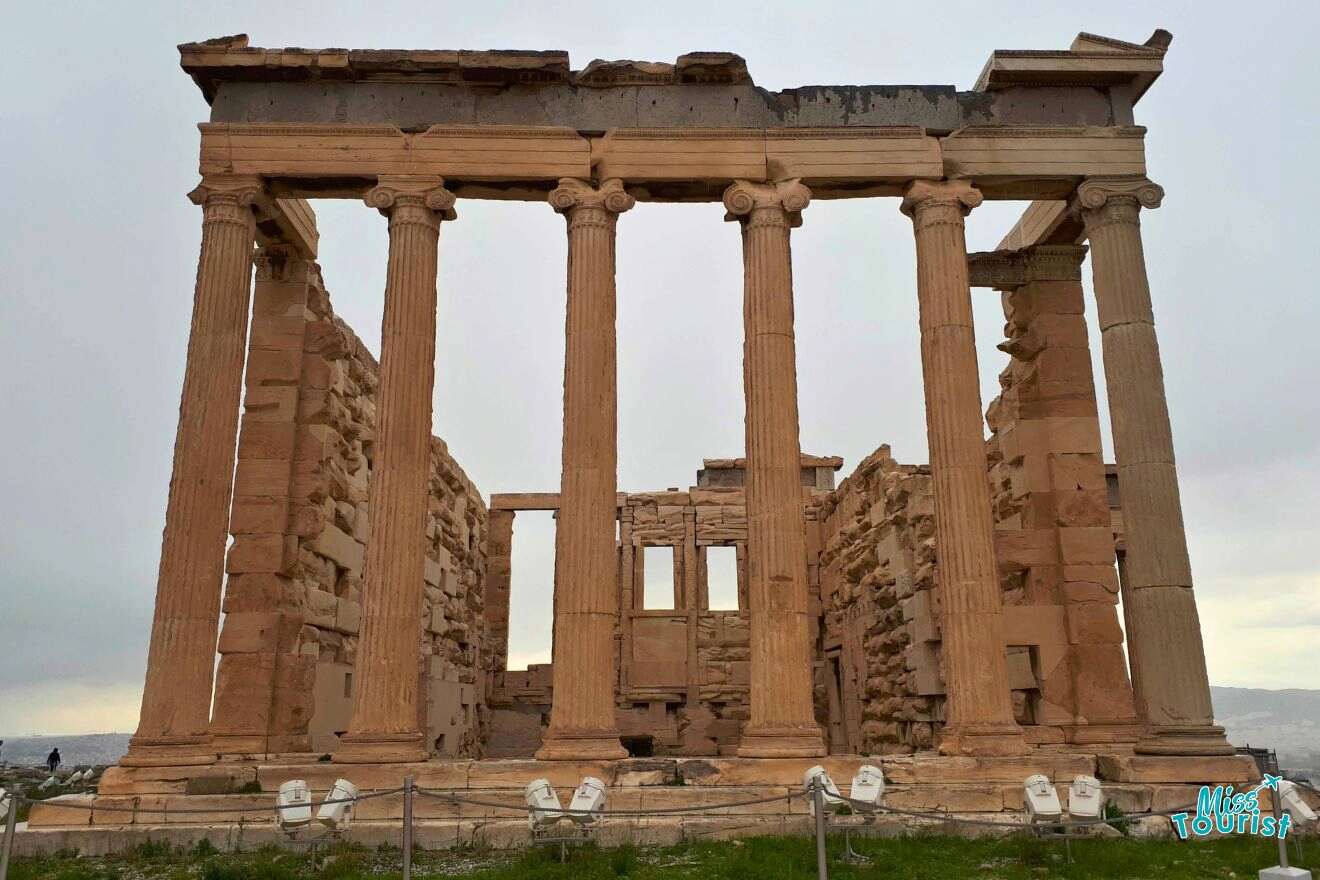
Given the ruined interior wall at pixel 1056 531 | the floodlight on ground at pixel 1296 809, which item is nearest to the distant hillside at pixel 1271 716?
the ruined interior wall at pixel 1056 531

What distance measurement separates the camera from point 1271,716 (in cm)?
10669

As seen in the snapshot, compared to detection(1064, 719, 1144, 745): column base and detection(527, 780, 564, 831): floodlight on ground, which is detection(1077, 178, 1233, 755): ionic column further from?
detection(527, 780, 564, 831): floodlight on ground

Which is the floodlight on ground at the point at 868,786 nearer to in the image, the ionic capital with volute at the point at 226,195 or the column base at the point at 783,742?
the column base at the point at 783,742

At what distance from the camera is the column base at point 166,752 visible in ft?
43.7

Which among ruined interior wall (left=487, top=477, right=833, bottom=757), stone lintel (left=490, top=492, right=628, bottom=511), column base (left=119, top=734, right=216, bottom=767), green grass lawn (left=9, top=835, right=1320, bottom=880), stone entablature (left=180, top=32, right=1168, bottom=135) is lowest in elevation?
green grass lawn (left=9, top=835, right=1320, bottom=880)

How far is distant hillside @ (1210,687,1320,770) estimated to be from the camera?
8919 centimetres

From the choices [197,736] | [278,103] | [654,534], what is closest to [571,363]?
[278,103]

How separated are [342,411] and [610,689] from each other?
24.0ft

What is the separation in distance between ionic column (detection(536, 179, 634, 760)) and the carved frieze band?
22.1 feet

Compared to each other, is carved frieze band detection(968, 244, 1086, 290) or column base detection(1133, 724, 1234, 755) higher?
carved frieze band detection(968, 244, 1086, 290)

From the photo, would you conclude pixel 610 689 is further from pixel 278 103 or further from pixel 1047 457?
pixel 278 103

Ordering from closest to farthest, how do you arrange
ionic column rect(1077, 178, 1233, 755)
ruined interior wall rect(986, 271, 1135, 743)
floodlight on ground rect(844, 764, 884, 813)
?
floodlight on ground rect(844, 764, 884, 813) < ionic column rect(1077, 178, 1233, 755) < ruined interior wall rect(986, 271, 1135, 743)

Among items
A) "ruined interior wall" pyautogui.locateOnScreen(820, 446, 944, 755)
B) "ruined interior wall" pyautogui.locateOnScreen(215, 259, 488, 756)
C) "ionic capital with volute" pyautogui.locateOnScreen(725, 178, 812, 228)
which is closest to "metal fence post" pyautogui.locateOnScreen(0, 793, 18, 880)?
"ruined interior wall" pyautogui.locateOnScreen(215, 259, 488, 756)

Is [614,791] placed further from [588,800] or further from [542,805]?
[542,805]
